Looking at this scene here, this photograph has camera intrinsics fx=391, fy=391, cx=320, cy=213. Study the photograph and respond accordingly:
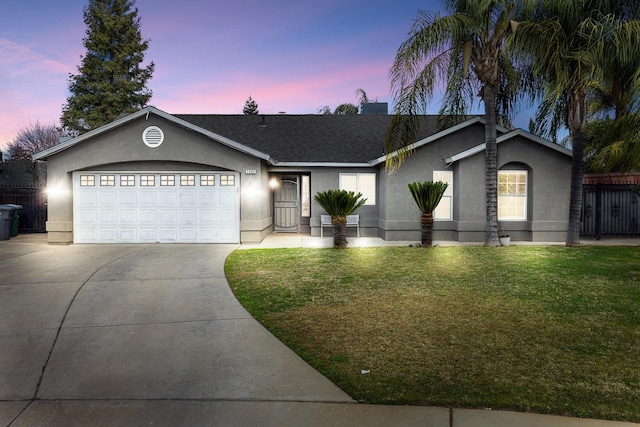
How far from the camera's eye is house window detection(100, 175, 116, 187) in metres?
13.6

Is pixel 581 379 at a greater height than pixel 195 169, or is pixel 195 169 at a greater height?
pixel 195 169

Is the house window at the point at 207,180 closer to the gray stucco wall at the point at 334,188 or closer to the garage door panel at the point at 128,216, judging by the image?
the garage door panel at the point at 128,216

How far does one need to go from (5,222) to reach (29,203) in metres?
2.51

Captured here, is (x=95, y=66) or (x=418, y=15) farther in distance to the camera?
(x=95, y=66)

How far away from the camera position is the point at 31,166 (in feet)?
101

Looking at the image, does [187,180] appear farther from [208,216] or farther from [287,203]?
[287,203]

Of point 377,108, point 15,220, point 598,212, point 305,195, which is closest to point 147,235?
point 15,220

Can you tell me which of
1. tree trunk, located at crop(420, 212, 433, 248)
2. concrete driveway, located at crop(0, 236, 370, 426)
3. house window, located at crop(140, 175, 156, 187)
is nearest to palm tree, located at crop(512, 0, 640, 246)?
tree trunk, located at crop(420, 212, 433, 248)

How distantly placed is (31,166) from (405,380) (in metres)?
36.1

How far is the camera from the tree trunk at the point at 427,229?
1300 centimetres

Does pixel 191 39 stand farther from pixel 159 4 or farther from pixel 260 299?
pixel 260 299

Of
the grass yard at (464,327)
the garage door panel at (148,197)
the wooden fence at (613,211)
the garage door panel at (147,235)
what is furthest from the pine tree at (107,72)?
the wooden fence at (613,211)

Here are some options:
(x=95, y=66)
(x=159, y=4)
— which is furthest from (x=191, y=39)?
(x=95, y=66)

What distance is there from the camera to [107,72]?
1222 inches
